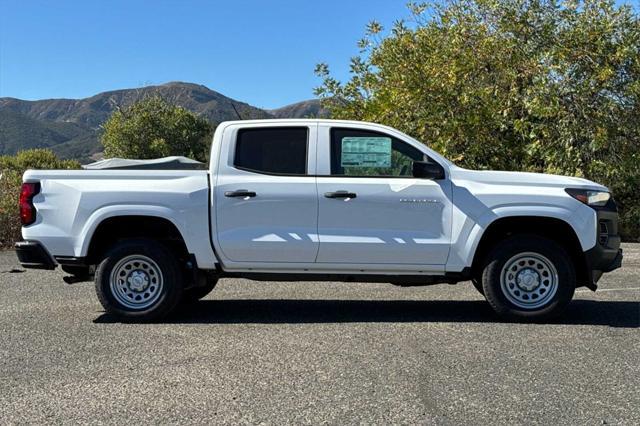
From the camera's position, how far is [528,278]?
651 centimetres

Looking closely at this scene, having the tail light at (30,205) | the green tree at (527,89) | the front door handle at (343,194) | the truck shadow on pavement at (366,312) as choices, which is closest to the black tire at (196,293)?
the truck shadow on pavement at (366,312)

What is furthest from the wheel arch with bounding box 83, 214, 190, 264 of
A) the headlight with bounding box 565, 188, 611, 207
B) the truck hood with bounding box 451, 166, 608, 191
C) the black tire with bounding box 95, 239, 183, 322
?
the headlight with bounding box 565, 188, 611, 207

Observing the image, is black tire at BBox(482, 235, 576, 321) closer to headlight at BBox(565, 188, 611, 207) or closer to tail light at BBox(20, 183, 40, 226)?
headlight at BBox(565, 188, 611, 207)

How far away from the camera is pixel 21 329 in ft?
21.4

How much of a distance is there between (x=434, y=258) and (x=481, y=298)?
1.99 m

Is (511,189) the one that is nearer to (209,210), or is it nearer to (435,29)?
(209,210)

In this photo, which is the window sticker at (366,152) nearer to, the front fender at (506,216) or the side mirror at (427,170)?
the side mirror at (427,170)

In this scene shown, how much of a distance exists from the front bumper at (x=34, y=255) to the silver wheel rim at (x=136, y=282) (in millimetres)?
658

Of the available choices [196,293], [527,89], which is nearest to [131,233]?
[196,293]

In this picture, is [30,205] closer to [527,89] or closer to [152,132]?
[527,89]

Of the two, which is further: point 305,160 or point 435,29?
point 435,29

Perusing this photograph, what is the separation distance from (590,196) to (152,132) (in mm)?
40258

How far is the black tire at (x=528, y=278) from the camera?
6426 mm

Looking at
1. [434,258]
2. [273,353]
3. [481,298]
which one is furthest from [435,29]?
[273,353]
